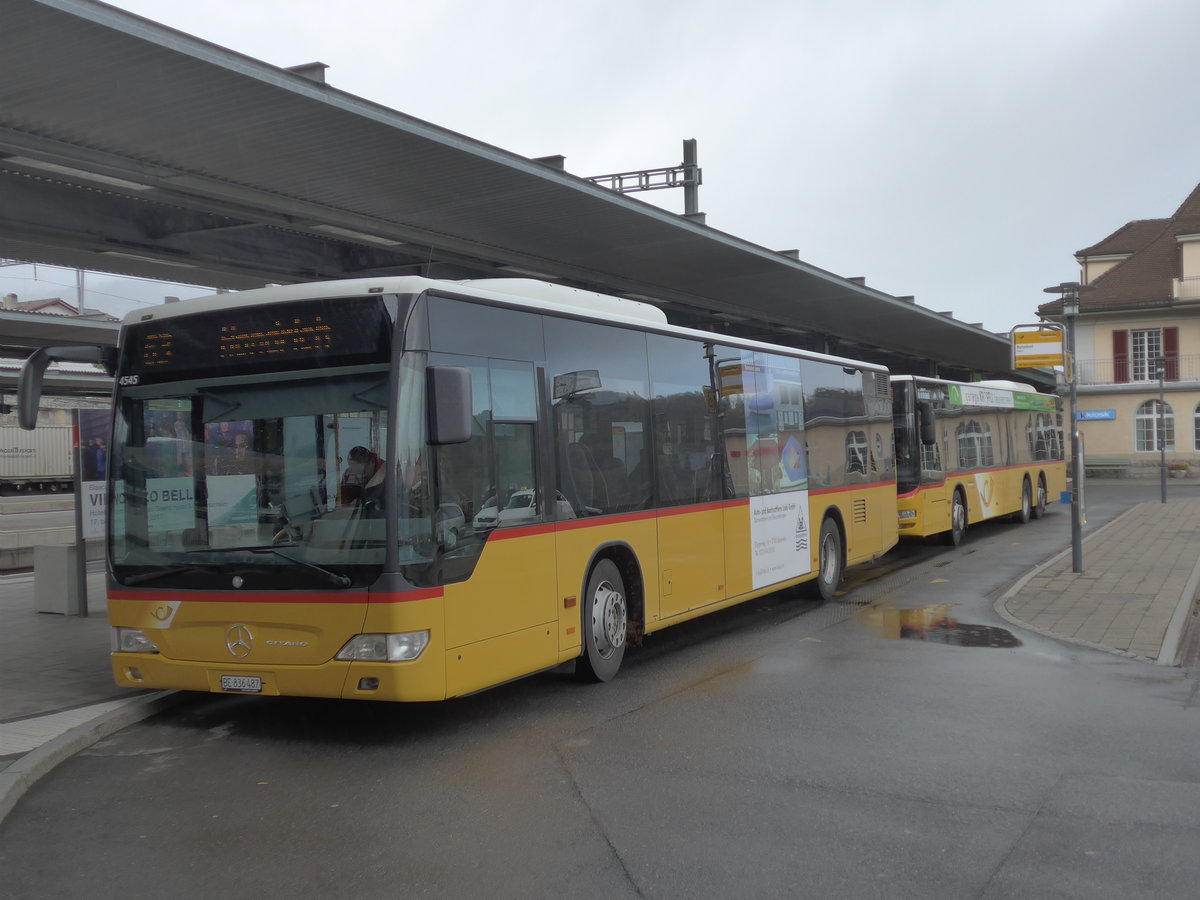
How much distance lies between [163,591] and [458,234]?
26.8 ft

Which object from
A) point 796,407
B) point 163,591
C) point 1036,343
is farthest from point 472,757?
point 1036,343

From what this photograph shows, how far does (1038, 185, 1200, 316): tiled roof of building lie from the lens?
190ft

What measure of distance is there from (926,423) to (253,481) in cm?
1431

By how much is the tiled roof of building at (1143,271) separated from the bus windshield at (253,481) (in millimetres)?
56030

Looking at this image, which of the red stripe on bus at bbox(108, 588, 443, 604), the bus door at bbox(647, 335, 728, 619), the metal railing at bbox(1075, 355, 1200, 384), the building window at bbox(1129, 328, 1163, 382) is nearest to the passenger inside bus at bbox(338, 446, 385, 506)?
the red stripe on bus at bbox(108, 588, 443, 604)

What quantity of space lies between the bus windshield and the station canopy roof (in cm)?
283

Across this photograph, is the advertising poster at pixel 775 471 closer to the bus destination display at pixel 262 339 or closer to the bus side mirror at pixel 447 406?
the bus side mirror at pixel 447 406

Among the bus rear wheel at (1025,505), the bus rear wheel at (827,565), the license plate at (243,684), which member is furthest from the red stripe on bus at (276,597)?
the bus rear wheel at (1025,505)

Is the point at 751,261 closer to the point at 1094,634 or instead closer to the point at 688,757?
the point at 1094,634

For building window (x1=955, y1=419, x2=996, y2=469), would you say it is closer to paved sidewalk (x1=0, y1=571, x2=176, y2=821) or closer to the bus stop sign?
the bus stop sign

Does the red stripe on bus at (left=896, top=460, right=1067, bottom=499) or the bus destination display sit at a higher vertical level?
the bus destination display

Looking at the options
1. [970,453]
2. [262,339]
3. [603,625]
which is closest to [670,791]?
[603,625]

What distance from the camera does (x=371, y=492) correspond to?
687 cm

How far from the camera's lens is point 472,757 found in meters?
6.87
